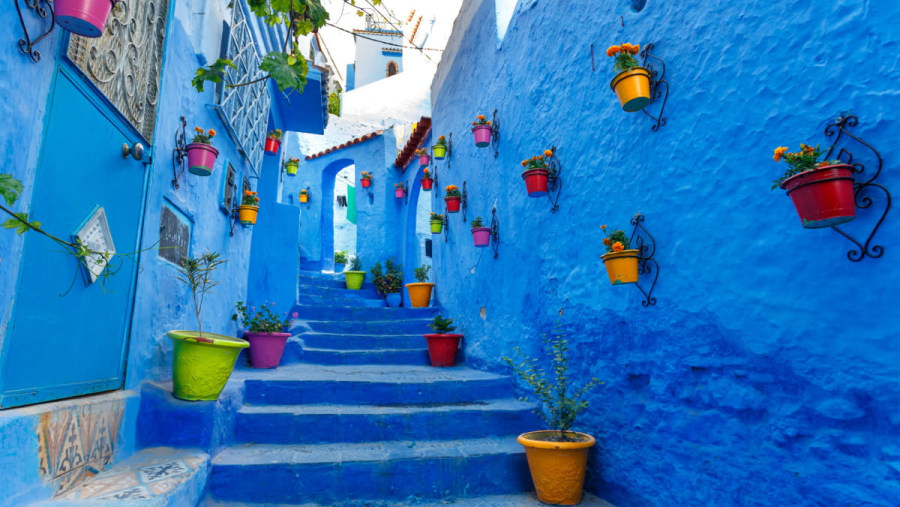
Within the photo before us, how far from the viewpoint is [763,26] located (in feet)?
7.18


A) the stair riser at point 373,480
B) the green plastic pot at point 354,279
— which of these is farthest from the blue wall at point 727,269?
the green plastic pot at point 354,279

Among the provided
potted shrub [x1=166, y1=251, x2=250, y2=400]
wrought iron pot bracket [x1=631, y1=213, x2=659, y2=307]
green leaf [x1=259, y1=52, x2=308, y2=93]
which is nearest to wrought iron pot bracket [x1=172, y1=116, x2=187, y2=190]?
potted shrub [x1=166, y1=251, x2=250, y2=400]

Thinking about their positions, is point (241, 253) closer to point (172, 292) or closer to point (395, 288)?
point (172, 292)

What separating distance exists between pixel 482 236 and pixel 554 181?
1.47 m

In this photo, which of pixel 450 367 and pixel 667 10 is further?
pixel 450 367

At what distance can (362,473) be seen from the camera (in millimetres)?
3146

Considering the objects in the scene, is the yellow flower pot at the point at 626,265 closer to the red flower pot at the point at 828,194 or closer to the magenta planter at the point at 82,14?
the red flower pot at the point at 828,194

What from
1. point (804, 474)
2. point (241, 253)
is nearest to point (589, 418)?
point (804, 474)

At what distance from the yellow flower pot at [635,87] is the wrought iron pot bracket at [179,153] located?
3.02m

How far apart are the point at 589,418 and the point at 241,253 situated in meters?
4.34

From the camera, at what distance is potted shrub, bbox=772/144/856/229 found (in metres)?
1.69

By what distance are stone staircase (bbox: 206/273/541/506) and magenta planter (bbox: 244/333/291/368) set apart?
0.14 meters

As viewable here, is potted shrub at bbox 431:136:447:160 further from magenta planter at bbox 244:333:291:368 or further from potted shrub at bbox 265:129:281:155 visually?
magenta planter at bbox 244:333:291:368

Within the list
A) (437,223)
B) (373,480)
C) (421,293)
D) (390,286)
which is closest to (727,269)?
(373,480)
